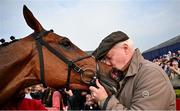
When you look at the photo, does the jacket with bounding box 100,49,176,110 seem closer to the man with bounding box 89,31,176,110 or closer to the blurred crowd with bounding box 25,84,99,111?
the man with bounding box 89,31,176,110

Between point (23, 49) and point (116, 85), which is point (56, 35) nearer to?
point (23, 49)

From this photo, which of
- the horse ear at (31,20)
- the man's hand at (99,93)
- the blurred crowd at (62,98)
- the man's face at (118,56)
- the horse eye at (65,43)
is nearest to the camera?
the man's hand at (99,93)

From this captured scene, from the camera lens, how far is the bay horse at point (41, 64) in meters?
3.60

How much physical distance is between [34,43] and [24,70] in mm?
317

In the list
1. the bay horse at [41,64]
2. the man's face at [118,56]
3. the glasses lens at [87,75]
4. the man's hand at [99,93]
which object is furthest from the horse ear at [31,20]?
the man's hand at [99,93]


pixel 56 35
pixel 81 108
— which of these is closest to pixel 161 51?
pixel 81 108

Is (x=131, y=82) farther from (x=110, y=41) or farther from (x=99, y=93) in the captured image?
(x=110, y=41)

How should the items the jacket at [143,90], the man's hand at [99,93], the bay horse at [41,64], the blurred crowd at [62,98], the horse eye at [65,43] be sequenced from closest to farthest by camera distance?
the jacket at [143,90]
the man's hand at [99,93]
the bay horse at [41,64]
the horse eye at [65,43]
the blurred crowd at [62,98]

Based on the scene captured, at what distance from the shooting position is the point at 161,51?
19156 millimetres

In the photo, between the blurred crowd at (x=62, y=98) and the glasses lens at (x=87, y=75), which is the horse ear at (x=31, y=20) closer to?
the glasses lens at (x=87, y=75)

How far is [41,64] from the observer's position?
12.1ft

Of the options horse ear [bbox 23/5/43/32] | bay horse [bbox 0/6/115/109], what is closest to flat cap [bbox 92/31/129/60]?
bay horse [bbox 0/6/115/109]

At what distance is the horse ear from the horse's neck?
20 cm

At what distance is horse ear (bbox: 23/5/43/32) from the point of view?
12.1ft
